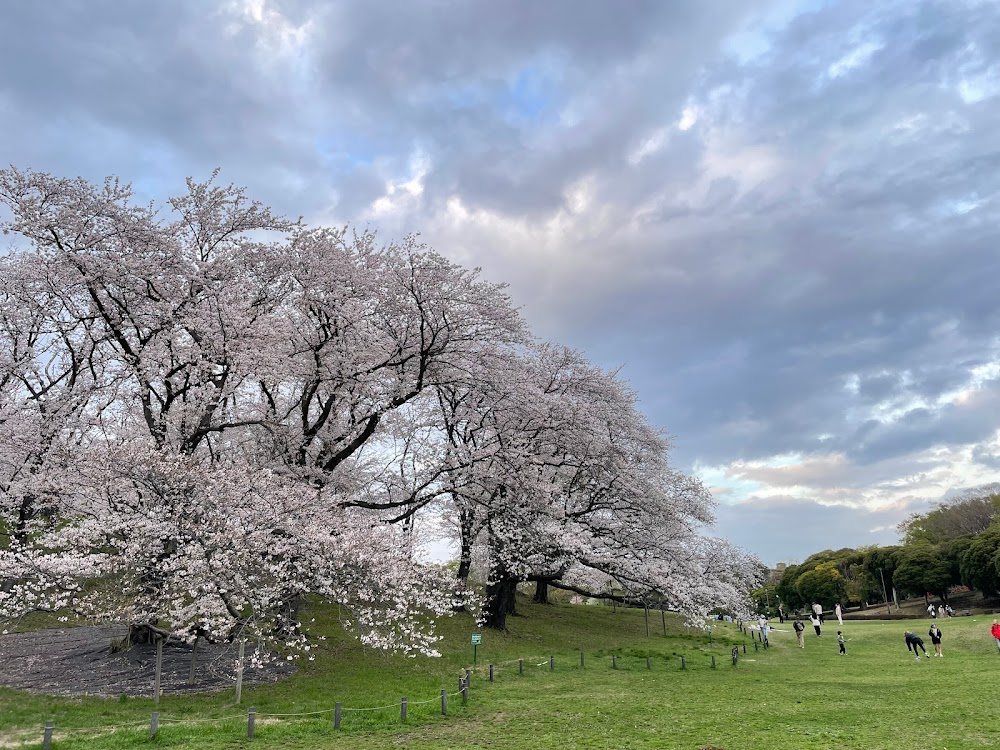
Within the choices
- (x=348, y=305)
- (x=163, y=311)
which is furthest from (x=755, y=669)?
(x=163, y=311)

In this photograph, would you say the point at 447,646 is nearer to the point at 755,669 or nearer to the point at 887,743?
the point at 755,669

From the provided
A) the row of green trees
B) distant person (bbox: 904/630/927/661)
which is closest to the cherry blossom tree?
distant person (bbox: 904/630/927/661)

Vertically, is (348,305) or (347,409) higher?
(348,305)

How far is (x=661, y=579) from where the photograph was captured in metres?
26.5

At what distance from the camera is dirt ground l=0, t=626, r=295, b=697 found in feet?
54.3

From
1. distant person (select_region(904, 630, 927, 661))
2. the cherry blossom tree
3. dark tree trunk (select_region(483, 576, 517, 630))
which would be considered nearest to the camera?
the cherry blossom tree

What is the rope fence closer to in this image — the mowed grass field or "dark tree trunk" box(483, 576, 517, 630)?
the mowed grass field

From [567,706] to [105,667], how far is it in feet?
43.8

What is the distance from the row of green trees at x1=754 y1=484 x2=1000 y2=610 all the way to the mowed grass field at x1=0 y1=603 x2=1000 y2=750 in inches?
1441

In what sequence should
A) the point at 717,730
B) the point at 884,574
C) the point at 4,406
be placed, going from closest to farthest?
1. the point at 717,730
2. the point at 4,406
3. the point at 884,574

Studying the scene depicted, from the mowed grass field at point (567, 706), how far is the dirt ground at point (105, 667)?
936 mm

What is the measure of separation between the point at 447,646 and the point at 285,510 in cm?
1050

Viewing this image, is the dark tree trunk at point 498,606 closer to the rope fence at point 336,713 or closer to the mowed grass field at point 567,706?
the mowed grass field at point 567,706

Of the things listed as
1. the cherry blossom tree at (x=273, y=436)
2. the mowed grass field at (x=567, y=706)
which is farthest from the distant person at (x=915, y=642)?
the cherry blossom tree at (x=273, y=436)
